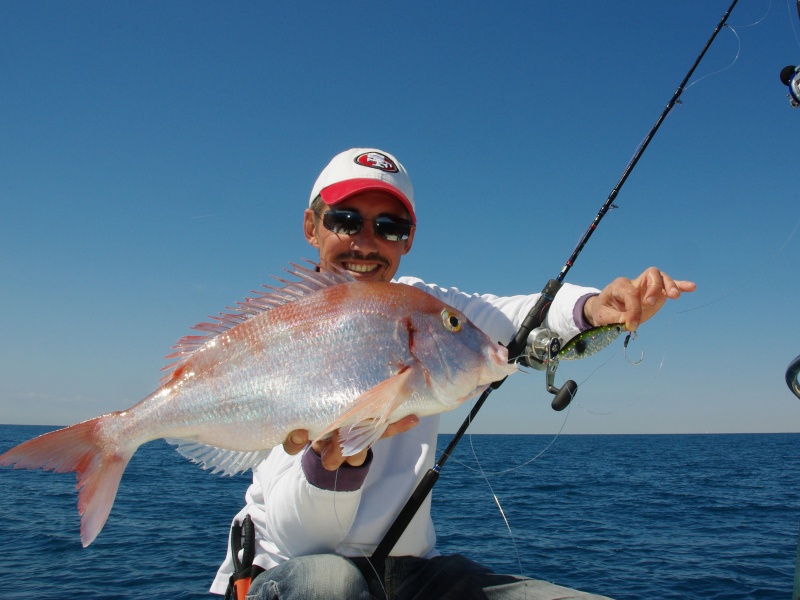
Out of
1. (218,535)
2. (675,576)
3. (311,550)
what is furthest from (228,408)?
(218,535)

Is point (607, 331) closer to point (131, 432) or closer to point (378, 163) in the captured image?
point (378, 163)

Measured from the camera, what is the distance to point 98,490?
2.33 meters

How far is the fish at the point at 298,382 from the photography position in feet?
7.57

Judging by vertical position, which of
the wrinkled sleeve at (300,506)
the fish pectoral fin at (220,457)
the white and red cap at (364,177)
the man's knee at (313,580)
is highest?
the white and red cap at (364,177)

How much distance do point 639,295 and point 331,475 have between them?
5.16 ft

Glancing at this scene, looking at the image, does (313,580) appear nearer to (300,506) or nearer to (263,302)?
(300,506)

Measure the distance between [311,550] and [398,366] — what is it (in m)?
1.24

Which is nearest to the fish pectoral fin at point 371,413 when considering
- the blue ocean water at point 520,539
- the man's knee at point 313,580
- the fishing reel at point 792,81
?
the man's knee at point 313,580

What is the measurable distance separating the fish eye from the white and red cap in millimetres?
957

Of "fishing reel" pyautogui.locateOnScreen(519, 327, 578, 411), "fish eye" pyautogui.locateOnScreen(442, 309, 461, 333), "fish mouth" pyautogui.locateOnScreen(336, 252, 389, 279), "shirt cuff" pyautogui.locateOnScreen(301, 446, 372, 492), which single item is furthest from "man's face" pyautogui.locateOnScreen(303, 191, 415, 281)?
"shirt cuff" pyautogui.locateOnScreen(301, 446, 372, 492)

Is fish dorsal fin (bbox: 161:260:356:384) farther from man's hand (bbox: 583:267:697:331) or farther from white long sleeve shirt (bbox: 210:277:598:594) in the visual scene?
man's hand (bbox: 583:267:697:331)

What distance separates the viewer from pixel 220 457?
264 centimetres

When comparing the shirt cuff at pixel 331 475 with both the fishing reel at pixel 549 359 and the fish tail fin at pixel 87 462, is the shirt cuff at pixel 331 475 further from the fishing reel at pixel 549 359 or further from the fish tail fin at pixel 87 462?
the fishing reel at pixel 549 359

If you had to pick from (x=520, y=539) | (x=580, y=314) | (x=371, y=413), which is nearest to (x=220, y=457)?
(x=371, y=413)
